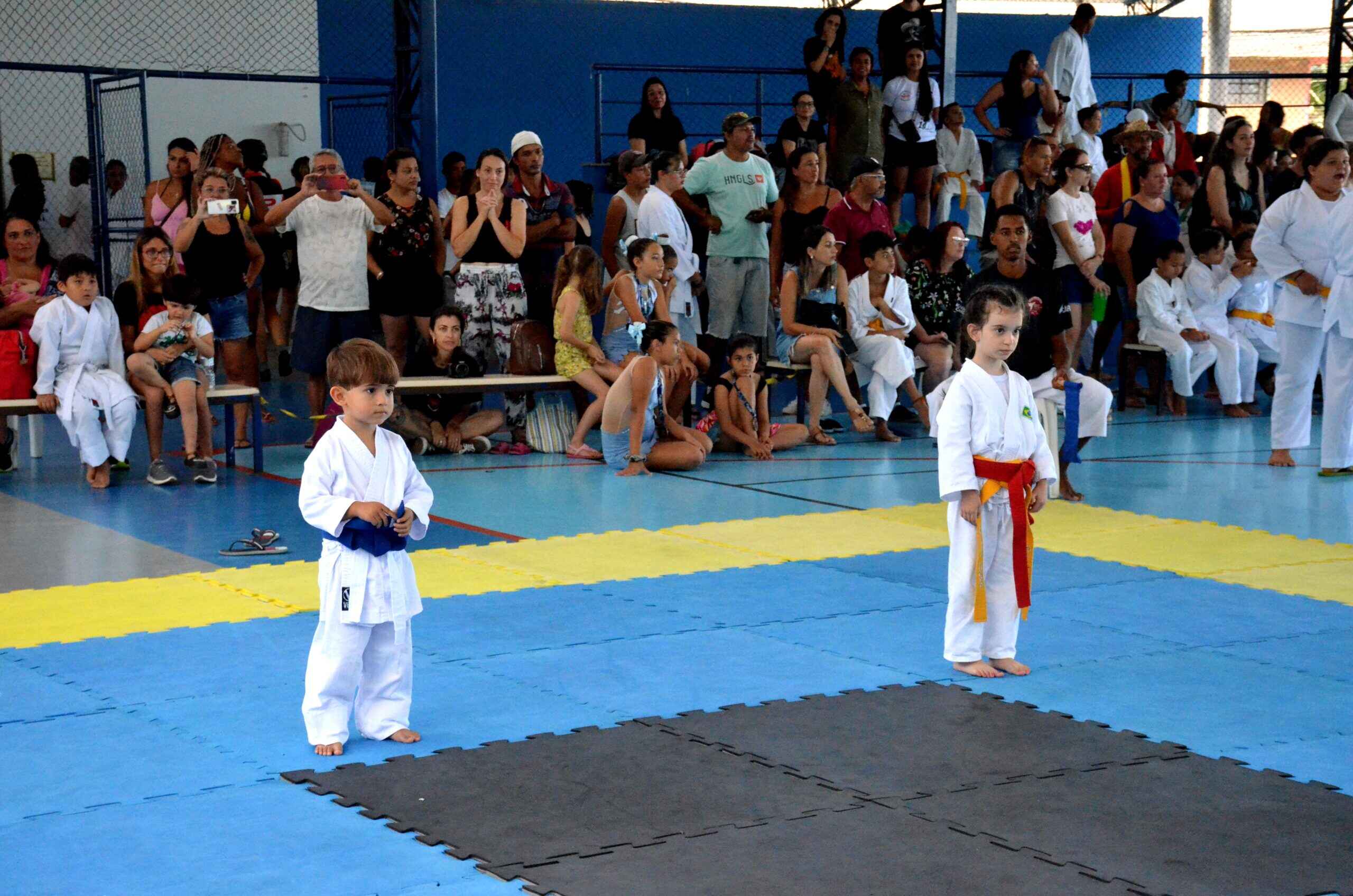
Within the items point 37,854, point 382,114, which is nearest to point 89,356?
point 37,854

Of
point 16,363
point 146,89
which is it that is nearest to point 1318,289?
point 16,363

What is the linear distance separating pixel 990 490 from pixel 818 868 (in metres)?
1.93

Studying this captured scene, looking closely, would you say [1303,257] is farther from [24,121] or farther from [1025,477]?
[24,121]

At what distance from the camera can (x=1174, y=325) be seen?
39.2ft

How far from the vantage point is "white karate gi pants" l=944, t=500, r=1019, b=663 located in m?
4.93

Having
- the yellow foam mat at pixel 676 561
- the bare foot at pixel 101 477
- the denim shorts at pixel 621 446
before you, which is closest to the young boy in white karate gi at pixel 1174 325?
the yellow foam mat at pixel 676 561

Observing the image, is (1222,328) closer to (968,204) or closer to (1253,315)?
(1253,315)

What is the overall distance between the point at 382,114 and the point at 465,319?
7.95m

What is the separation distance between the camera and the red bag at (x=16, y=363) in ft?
28.2

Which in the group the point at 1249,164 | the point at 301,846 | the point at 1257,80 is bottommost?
the point at 301,846

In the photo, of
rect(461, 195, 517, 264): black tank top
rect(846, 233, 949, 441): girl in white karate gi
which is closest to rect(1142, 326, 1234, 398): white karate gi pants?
rect(846, 233, 949, 441): girl in white karate gi

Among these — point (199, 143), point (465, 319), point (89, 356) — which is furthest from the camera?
point (199, 143)

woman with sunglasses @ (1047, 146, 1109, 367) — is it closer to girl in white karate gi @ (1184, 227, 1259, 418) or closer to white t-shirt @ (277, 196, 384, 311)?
girl in white karate gi @ (1184, 227, 1259, 418)

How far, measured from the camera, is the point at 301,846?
11.3 ft
